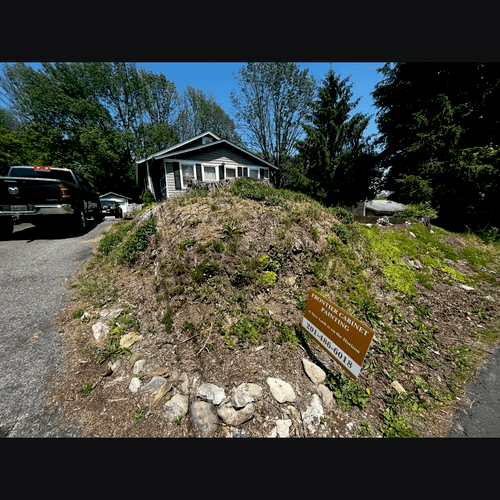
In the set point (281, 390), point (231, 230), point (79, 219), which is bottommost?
point (281, 390)

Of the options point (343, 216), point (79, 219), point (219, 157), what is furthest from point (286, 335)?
point (219, 157)

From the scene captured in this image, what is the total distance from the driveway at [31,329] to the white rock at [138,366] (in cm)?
73

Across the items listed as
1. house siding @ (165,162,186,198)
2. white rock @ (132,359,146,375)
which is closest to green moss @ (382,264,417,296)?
white rock @ (132,359,146,375)

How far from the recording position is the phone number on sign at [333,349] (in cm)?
237

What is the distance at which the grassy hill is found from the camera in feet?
8.05

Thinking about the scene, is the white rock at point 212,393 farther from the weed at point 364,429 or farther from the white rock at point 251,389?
the weed at point 364,429

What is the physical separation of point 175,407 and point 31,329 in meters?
2.88

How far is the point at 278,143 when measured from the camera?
69.5 feet

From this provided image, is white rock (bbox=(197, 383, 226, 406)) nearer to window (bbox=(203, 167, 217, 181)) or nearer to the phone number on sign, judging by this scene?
the phone number on sign

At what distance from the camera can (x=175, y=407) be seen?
91.9 inches

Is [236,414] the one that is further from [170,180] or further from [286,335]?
[170,180]

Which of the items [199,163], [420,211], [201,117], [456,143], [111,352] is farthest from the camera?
[201,117]

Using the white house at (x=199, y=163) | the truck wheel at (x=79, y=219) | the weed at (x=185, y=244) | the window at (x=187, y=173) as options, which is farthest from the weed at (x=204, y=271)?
the window at (x=187, y=173)

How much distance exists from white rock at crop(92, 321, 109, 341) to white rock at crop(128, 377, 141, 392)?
3.62 ft
